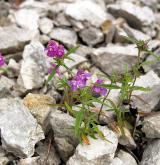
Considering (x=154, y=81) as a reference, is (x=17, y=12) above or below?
below

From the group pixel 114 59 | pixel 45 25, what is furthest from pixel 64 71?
pixel 45 25

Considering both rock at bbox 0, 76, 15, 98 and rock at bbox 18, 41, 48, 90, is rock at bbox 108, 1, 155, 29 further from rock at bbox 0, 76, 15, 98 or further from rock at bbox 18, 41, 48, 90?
rock at bbox 0, 76, 15, 98

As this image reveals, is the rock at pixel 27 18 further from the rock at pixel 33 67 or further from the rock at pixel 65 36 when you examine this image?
the rock at pixel 33 67

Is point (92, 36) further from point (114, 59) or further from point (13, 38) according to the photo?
point (13, 38)

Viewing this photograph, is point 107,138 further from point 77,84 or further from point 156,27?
point 156,27

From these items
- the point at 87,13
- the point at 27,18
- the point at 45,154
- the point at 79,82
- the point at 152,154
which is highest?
the point at 79,82

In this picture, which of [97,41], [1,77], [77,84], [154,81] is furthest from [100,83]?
[97,41]

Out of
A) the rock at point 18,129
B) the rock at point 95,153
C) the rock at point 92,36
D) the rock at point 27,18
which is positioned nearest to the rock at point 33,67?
the rock at point 18,129
